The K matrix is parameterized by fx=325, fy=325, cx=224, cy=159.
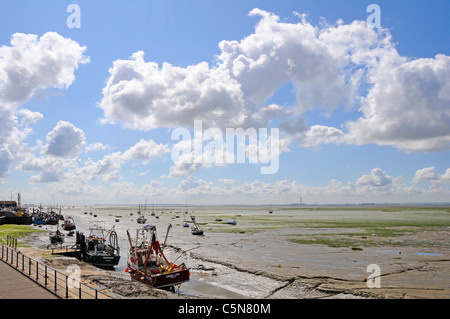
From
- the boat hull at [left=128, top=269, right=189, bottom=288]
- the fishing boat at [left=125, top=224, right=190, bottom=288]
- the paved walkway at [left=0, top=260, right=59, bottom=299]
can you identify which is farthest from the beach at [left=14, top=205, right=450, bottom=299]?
the paved walkway at [left=0, top=260, right=59, bottom=299]

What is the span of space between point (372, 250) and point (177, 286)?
1218 inches

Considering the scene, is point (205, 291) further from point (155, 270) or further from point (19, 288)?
point (19, 288)

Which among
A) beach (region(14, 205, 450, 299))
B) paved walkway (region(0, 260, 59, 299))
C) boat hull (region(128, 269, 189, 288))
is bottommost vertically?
beach (region(14, 205, 450, 299))

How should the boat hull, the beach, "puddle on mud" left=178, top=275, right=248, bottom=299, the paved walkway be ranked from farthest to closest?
the boat hull, "puddle on mud" left=178, top=275, right=248, bottom=299, the beach, the paved walkway

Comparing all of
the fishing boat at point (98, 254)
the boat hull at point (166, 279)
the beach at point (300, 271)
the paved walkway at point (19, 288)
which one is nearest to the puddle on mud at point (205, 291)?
the beach at point (300, 271)

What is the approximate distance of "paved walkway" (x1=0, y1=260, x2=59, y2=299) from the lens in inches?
652

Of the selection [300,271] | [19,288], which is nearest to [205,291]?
[300,271]

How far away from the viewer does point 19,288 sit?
59.3 feet

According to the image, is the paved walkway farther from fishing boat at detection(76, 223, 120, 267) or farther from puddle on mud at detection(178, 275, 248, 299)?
fishing boat at detection(76, 223, 120, 267)
